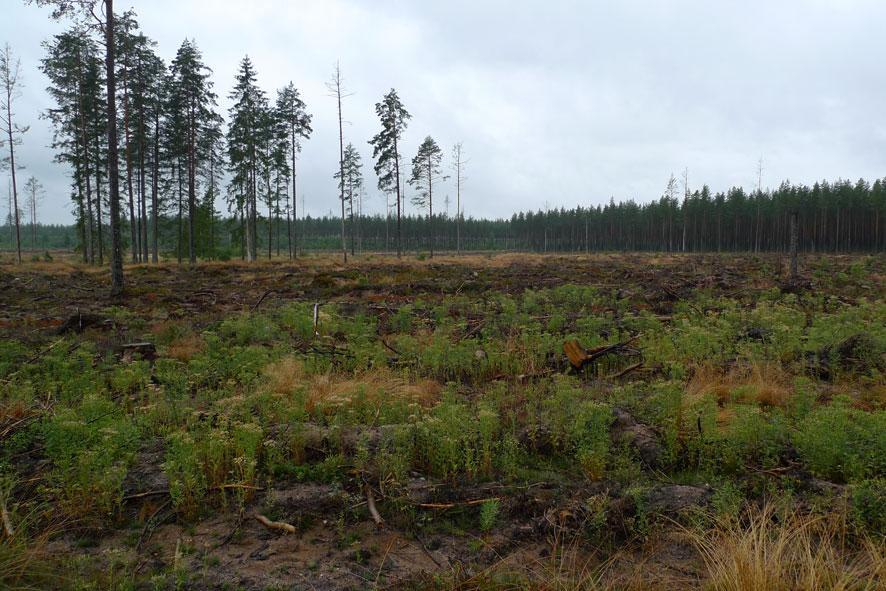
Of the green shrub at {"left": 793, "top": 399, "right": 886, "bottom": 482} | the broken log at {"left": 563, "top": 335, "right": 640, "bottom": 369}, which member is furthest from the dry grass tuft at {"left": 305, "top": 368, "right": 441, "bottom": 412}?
the green shrub at {"left": 793, "top": 399, "right": 886, "bottom": 482}

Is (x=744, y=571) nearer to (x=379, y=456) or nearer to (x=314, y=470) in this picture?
(x=379, y=456)

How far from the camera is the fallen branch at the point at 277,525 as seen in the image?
11.1 ft

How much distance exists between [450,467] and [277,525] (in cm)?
150

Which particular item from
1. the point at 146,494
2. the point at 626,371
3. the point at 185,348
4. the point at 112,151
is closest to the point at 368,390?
the point at 146,494

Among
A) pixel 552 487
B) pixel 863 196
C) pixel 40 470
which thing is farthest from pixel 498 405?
pixel 863 196

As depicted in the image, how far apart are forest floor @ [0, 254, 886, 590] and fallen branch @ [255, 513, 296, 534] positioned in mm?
19

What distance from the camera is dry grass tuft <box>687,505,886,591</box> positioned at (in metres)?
2.49

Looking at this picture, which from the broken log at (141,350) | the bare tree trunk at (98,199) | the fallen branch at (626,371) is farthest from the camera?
the bare tree trunk at (98,199)

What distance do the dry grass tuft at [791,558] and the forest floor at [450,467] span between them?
0.07ft

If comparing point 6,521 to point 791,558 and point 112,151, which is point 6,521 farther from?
point 112,151

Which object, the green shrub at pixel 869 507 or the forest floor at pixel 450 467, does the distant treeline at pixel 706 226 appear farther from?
the green shrub at pixel 869 507

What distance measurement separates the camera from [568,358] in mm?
7367

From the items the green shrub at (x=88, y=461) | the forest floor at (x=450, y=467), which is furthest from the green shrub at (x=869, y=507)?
the green shrub at (x=88, y=461)

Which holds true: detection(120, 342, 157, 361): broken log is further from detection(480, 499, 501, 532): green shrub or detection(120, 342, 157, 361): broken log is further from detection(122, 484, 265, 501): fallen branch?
detection(480, 499, 501, 532): green shrub
